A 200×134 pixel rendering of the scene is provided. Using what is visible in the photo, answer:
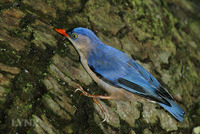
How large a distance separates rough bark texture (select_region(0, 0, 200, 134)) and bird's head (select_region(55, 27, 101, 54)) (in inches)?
5.2

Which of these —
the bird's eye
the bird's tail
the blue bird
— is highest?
the bird's eye

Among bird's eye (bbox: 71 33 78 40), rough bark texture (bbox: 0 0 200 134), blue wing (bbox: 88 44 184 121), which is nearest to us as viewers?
rough bark texture (bbox: 0 0 200 134)

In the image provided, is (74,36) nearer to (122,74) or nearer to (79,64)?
(79,64)

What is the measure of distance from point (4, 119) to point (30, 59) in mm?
987

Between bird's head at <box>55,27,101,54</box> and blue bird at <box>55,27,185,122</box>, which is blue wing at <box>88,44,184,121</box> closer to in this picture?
blue bird at <box>55,27,185,122</box>

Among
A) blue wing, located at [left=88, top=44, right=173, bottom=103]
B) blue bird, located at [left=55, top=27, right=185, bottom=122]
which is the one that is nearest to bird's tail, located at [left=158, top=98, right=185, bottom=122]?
blue bird, located at [left=55, top=27, right=185, bottom=122]

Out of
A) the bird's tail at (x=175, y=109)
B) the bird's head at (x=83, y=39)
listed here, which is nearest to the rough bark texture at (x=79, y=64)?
the bird's head at (x=83, y=39)

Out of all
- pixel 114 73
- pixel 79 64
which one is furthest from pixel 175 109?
pixel 79 64

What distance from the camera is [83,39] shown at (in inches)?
157

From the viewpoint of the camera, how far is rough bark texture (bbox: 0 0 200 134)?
288 cm

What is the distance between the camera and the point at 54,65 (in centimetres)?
340

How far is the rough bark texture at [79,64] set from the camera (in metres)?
2.88

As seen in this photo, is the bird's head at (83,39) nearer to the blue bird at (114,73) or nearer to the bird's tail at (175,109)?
the blue bird at (114,73)

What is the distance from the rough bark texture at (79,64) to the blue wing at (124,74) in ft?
0.99
